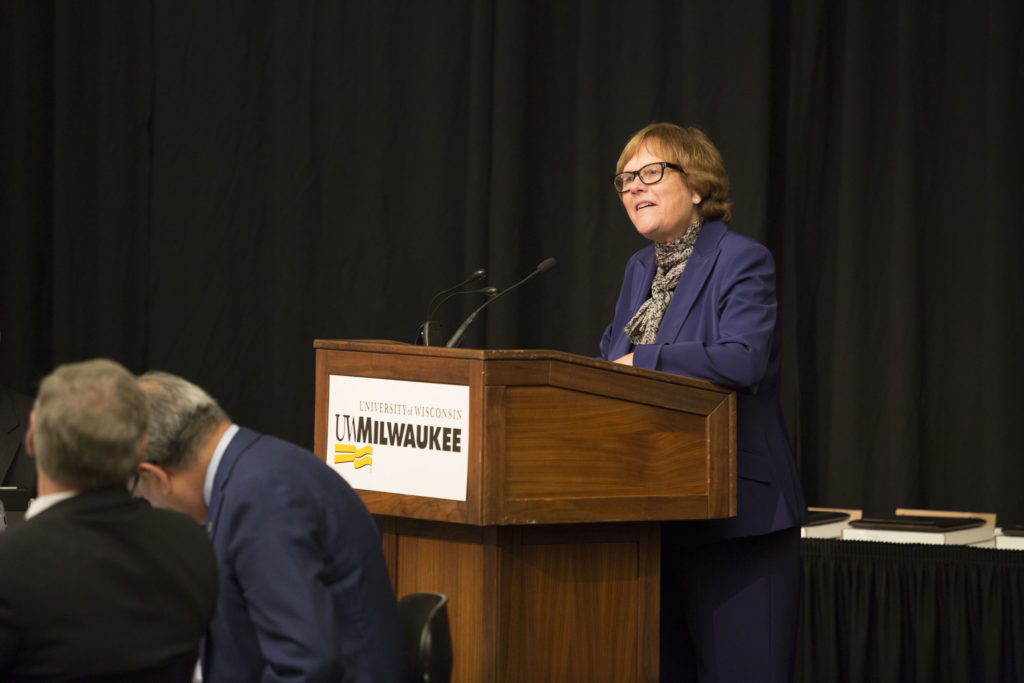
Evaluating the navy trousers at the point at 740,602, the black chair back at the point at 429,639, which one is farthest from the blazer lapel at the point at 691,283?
the black chair back at the point at 429,639

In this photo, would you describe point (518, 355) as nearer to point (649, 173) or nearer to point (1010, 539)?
point (649, 173)

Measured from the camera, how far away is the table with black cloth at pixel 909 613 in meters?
3.68

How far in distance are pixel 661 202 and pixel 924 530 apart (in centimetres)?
145

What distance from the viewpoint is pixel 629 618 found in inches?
99.8

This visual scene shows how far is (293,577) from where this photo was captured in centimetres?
188

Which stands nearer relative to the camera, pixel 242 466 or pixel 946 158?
pixel 242 466

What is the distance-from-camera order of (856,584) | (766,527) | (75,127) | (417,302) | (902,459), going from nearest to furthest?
(766,527) < (856,584) < (902,459) < (417,302) < (75,127)

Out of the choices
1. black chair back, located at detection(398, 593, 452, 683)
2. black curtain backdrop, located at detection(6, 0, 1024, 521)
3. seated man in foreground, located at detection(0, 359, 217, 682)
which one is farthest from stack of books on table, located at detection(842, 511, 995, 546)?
seated man in foreground, located at detection(0, 359, 217, 682)

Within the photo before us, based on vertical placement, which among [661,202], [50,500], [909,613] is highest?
[661,202]

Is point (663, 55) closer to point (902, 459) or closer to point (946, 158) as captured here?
point (946, 158)

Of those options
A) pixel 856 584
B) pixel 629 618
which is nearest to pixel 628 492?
pixel 629 618

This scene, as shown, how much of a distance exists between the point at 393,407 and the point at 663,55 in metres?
2.65

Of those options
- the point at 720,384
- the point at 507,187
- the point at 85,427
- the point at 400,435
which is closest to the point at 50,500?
the point at 85,427

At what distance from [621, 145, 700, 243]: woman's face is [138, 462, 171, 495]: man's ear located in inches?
50.2
